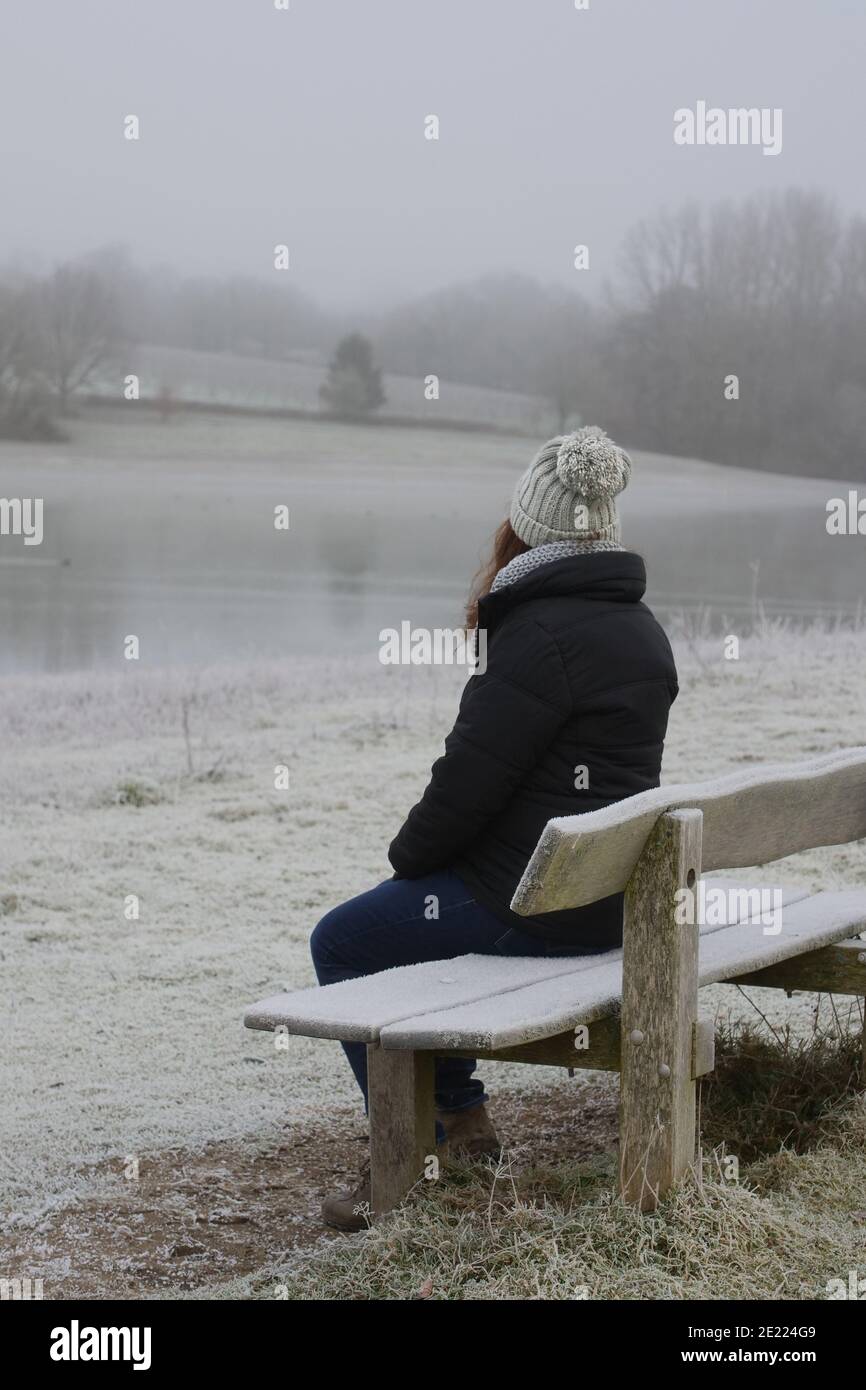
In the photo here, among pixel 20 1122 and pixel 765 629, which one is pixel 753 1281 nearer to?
pixel 20 1122

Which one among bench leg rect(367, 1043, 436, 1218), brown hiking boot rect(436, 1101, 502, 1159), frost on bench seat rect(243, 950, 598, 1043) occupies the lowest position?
brown hiking boot rect(436, 1101, 502, 1159)

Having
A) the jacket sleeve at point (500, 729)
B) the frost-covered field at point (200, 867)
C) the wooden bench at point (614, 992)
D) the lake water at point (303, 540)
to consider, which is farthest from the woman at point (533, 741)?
the lake water at point (303, 540)

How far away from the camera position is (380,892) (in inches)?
136

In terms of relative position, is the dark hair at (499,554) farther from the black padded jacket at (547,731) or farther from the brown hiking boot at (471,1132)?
the brown hiking boot at (471,1132)

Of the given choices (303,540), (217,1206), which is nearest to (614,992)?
(217,1206)

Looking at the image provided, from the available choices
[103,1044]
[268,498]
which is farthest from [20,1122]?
[268,498]

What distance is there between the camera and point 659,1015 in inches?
114

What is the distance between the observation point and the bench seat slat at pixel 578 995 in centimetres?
285

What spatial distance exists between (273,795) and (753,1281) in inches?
204

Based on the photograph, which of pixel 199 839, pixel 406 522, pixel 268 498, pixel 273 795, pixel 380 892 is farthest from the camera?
pixel 268 498

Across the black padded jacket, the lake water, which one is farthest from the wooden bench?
the lake water

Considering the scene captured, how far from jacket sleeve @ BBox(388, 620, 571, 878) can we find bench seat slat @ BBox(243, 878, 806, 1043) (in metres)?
0.28

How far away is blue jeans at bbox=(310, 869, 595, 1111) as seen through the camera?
3377mm

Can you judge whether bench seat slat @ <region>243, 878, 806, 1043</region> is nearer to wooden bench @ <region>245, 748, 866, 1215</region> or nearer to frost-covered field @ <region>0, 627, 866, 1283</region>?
wooden bench @ <region>245, 748, 866, 1215</region>
